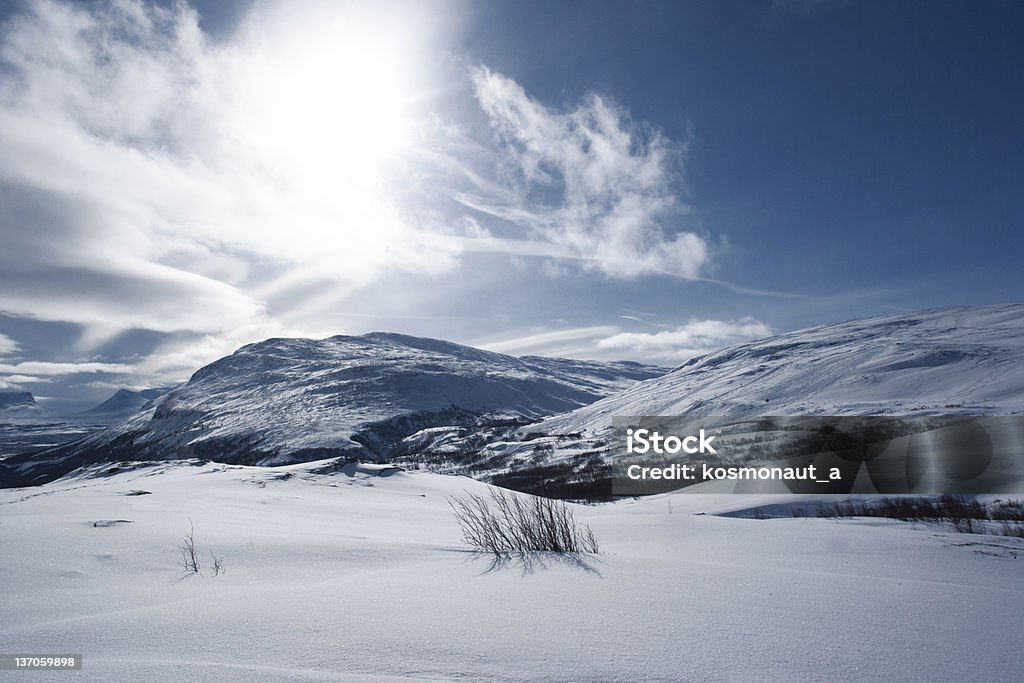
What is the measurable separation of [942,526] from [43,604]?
37.5 feet

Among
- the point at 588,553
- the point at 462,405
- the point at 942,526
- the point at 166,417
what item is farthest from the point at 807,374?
the point at 166,417

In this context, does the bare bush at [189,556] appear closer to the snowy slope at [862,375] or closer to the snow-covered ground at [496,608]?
the snow-covered ground at [496,608]

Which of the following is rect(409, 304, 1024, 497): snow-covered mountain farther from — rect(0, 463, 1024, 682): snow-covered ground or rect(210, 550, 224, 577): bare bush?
rect(210, 550, 224, 577): bare bush

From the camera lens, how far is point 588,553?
17.1 ft

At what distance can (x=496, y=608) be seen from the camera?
3.08 metres

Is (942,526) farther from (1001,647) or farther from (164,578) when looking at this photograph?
(164,578)

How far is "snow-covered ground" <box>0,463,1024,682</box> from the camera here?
2225 millimetres

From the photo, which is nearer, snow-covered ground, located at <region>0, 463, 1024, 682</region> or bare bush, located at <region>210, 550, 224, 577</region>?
snow-covered ground, located at <region>0, 463, 1024, 682</region>

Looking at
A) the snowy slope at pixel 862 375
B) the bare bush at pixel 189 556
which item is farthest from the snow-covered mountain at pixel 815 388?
the bare bush at pixel 189 556

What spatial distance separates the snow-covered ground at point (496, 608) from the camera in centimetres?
222

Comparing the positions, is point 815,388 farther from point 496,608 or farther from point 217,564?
point 217,564

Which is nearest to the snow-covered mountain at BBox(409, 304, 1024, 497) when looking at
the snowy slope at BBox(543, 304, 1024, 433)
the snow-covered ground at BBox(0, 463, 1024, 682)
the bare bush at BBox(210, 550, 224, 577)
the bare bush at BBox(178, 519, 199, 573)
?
the snowy slope at BBox(543, 304, 1024, 433)

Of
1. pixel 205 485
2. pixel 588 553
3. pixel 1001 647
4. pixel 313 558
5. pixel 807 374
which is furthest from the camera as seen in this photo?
pixel 807 374

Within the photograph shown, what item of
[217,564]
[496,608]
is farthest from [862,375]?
[217,564]
